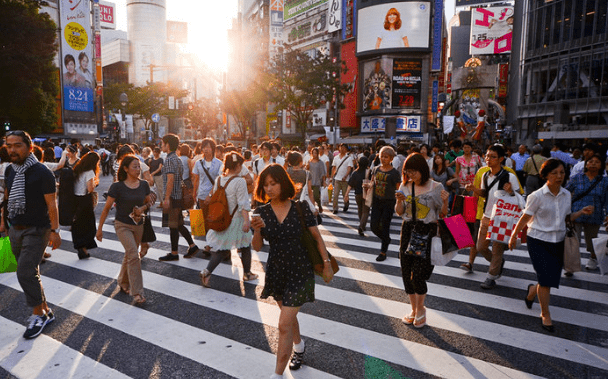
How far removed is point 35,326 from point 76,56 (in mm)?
55483

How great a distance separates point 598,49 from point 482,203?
1283 inches

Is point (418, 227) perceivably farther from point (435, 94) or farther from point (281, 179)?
point (435, 94)

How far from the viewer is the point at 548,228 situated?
4.43 meters

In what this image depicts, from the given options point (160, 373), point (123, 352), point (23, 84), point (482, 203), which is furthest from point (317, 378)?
point (23, 84)

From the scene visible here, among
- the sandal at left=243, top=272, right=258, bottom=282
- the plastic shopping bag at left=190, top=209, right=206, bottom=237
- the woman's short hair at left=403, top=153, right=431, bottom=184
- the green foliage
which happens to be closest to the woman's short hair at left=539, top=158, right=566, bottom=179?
the woman's short hair at left=403, top=153, right=431, bottom=184

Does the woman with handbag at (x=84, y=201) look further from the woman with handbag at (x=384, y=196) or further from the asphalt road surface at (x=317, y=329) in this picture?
the woman with handbag at (x=384, y=196)

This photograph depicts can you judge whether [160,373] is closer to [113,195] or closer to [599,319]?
[113,195]

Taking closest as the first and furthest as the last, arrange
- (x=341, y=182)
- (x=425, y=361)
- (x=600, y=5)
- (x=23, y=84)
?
(x=425, y=361), (x=341, y=182), (x=23, y=84), (x=600, y=5)

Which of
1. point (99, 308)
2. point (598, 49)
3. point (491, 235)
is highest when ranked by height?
point (598, 49)

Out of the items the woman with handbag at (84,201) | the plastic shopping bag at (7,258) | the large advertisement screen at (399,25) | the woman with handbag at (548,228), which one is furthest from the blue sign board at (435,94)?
the plastic shopping bag at (7,258)

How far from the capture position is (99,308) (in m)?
5.15

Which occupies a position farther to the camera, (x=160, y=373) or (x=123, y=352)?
(x=123, y=352)

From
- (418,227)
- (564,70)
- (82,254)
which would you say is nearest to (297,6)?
(564,70)

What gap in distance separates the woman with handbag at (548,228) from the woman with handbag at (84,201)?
6.39 metres
